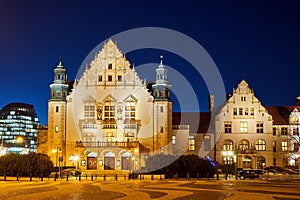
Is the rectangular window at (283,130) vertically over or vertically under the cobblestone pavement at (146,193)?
over

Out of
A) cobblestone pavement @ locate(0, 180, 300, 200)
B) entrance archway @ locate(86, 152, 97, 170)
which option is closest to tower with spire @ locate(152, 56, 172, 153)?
entrance archway @ locate(86, 152, 97, 170)

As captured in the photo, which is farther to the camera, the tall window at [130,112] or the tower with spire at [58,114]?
the tall window at [130,112]

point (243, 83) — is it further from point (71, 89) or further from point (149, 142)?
point (71, 89)

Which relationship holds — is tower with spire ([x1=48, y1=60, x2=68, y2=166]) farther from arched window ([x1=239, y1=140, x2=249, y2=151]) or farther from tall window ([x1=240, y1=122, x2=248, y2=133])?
tall window ([x1=240, y1=122, x2=248, y2=133])

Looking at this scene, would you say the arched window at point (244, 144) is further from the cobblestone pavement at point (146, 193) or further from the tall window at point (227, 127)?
the cobblestone pavement at point (146, 193)

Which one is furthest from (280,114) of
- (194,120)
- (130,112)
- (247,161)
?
(130,112)

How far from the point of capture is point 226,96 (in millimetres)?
84562

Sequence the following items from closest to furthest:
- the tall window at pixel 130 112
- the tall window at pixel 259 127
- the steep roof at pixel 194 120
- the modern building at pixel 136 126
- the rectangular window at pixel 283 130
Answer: the modern building at pixel 136 126
the tall window at pixel 130 112
the tall window at pixel 259 127
the rectangular window at pixel 283 130
the steep roof at pixel 194 120

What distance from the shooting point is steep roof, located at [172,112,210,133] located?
8150 centimetres

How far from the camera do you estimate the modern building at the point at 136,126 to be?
245ft

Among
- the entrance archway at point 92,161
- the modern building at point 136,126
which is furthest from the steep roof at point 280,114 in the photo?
the entrance archway at point 92,161

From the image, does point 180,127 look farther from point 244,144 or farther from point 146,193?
point 146,193

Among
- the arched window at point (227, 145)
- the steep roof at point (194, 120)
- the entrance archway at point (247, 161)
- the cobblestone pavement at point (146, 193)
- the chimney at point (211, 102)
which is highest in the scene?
the chimney at point (211, 102)

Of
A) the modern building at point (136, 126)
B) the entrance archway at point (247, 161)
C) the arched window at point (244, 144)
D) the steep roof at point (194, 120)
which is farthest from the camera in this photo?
the steep roof at point (194, 120)
